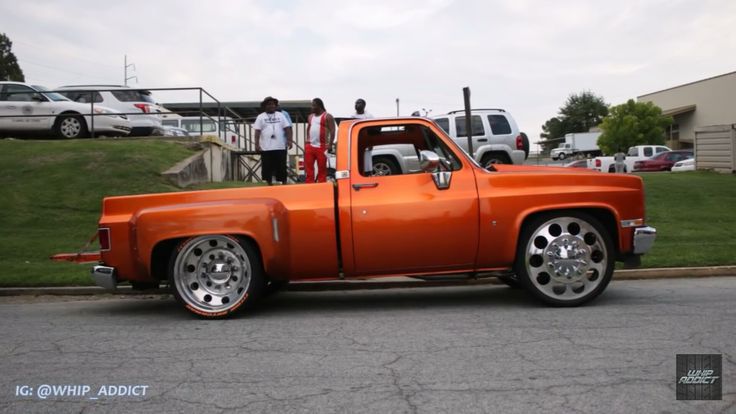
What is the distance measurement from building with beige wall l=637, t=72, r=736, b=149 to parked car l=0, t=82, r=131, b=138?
48.8 metres

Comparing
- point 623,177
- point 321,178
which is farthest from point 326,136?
point 623,177

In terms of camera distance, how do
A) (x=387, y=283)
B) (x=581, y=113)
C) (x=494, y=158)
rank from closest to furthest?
(x=387, y=283) < (x=494, y=158) < (x=581, y=113)

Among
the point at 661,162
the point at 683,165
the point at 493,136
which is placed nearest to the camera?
the point at 493,136

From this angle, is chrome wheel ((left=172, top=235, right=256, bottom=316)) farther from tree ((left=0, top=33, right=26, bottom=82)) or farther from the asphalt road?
tree ((left=0, top=33, right=26, bottom=82))

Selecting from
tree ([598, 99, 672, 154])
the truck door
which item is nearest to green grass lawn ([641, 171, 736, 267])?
the truck door

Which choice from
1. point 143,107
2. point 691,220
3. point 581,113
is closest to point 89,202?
point 143,107

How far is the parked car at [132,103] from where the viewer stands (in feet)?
62.4

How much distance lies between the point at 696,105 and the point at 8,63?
70.4 meters

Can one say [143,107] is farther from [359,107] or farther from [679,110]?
[679,110]

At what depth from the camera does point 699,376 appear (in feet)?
12.8

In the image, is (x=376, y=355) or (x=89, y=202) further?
(x=89, y=202)

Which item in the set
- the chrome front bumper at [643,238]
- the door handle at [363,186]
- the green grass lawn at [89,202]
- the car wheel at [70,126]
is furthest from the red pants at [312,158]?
the car wheel at [70,126]

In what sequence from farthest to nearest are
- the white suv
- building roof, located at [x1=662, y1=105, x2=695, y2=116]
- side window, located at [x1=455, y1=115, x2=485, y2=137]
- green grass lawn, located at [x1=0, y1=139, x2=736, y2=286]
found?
building roof, located at [x1=662, y1=105, x2=695, y2=116], side window, located at [x1=455, y1=115, x2=485, y2=137], the white suv, green grass lawn, located at [x1=0, y1=139, x2=736, y2=286]

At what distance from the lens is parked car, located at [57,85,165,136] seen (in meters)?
19.0
